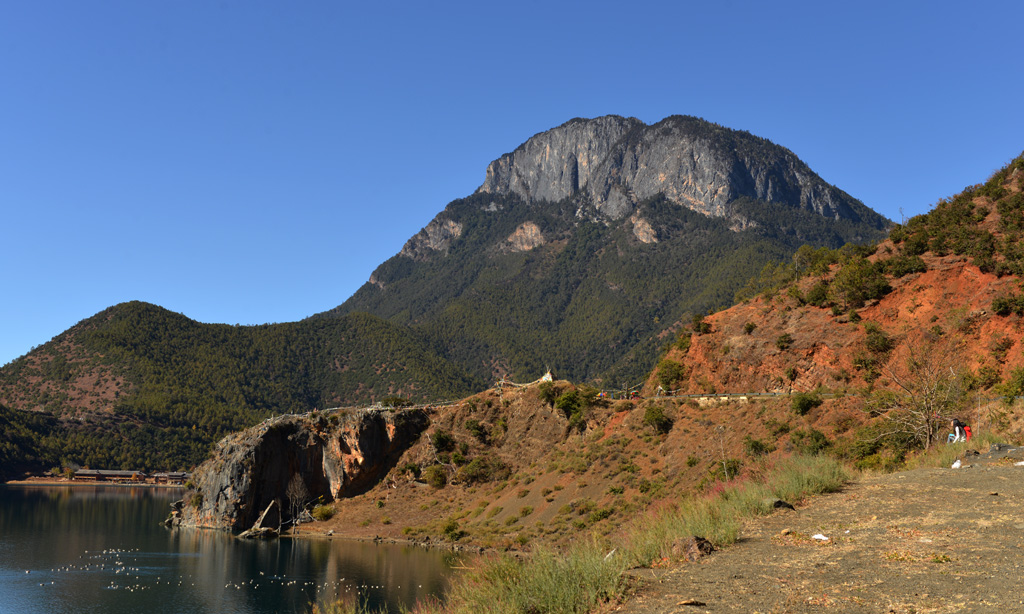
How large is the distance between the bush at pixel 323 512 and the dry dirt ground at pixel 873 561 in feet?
199

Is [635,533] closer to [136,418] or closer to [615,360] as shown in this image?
[136,418]

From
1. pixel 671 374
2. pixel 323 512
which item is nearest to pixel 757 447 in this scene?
pixel 671 374

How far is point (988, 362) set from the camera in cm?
3481

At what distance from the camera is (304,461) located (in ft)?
235

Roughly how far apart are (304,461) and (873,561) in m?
68.8

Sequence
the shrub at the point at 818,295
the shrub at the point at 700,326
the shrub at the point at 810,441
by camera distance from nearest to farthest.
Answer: the shrub at the point at 810,441 < the shrub at the point at 818,295 < the shrub at the point at 700,326

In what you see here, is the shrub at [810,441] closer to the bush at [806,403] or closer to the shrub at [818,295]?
the bush at [806,403]

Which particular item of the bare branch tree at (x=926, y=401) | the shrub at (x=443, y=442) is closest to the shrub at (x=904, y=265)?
the bare branch tree at (x=926, y=401)

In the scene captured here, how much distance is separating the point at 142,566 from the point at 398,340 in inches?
5848

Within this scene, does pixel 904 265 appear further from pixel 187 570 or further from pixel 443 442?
pixel 187 570

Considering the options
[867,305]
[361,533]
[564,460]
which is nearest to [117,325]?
[361,533]

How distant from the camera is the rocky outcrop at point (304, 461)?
6962 centimetres

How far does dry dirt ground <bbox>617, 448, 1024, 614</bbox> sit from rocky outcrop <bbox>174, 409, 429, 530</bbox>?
60.1m

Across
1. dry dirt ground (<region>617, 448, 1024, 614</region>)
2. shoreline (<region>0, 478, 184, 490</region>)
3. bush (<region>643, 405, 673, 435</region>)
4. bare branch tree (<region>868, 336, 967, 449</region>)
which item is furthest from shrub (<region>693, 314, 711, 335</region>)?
shoreline (<region>0, 478, 184, 490</region>)
